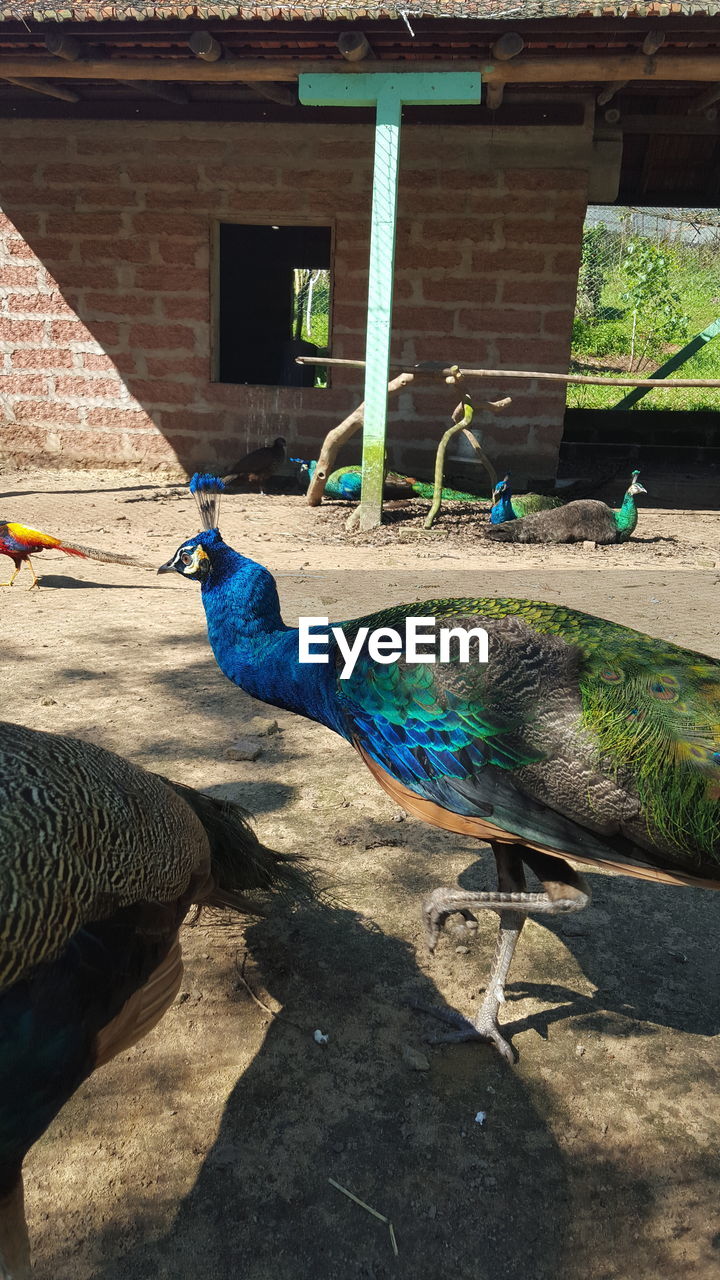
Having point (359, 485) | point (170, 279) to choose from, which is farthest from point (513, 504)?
point (170, 279)

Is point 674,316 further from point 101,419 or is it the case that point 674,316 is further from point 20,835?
point 20,835

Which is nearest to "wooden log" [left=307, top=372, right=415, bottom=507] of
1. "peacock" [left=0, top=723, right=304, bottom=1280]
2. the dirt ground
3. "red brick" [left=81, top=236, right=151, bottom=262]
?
"red brick" [left=81, top=236, right=151, bottom=262]

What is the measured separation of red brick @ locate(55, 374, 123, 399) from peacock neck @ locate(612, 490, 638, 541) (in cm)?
543

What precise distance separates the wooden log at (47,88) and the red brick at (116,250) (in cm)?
129

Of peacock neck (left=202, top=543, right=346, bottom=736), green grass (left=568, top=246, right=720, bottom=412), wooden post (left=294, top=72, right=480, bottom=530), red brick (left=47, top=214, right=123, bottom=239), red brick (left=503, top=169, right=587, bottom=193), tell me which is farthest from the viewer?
green grass (left=568, top=246, right=720, bottom=412)

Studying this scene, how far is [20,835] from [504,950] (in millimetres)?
1486

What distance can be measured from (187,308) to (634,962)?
8600mm

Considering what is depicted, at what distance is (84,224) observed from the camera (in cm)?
959

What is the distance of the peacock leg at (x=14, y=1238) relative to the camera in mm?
1628

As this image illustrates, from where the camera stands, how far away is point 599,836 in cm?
224

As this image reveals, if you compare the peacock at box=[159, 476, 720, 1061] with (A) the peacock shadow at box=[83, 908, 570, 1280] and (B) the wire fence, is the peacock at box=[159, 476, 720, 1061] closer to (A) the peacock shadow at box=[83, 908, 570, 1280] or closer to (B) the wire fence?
(A) the peacock shadow at box=[83, 908, 570, 1280]

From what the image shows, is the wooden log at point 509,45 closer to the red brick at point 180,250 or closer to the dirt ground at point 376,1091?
the red brick at point 180,250

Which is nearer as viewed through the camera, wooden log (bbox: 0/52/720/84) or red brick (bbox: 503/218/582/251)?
wooden log (bbox: 0/52/720/84)

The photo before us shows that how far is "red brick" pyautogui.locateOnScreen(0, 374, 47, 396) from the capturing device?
33.0 feet
